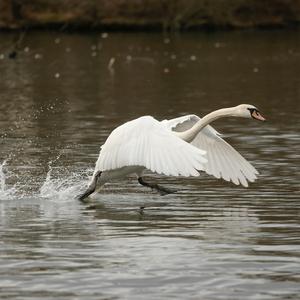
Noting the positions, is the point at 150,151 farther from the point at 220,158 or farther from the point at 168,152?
the point at 220,158

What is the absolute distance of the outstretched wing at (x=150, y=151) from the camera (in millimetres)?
12344

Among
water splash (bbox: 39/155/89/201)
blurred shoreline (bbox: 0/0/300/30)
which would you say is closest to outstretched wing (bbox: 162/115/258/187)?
water splash (bbox: 39/155/89/201)

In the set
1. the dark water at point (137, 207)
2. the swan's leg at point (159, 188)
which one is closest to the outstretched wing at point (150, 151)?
the dark water at point (137, 207)

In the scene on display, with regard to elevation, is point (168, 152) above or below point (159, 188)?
above

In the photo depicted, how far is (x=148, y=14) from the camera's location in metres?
56.3

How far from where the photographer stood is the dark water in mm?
9391

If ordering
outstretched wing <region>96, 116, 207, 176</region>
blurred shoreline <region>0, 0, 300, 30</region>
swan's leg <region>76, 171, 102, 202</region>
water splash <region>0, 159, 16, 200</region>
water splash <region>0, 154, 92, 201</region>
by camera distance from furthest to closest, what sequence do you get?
blurred shoreline <region>0, 0, 300, 30</region>
water splash <region>0, 154, 92, 201</region>
water splash <region>0, 159, 16, 200</region>
swan's leg <region>76, 171, 102, 202</region>
outstretched wing <region>96, 116, 207, 176</region>

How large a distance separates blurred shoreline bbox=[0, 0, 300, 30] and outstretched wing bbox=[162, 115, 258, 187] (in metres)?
40.0

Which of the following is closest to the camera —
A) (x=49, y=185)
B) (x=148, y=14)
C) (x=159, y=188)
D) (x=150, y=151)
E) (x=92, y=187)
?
(x=150, y=151)

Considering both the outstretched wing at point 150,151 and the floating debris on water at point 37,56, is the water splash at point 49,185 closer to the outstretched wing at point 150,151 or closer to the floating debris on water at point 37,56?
the outstretched wing at point 150,151

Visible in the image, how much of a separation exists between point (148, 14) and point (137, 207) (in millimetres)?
43480

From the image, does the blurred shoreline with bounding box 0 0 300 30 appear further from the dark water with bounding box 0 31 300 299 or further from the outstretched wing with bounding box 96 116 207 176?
the outstretched wing with bounding box 96 116 207 176

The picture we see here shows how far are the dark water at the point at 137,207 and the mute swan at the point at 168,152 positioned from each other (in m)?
0.27

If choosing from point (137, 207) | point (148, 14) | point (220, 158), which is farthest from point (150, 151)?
point (148, 14)
